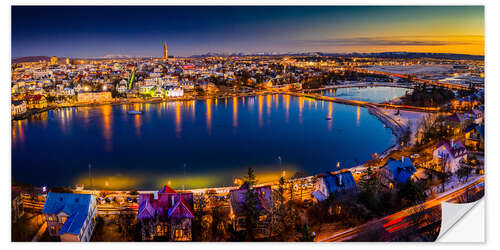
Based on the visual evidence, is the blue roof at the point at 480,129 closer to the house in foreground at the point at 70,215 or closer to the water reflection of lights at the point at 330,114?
the water reflection of lights at the point at 330,114

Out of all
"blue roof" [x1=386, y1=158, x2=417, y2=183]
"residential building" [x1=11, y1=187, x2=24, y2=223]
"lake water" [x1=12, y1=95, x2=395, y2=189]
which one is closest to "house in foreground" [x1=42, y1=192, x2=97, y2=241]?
"residential building" [x1=11, y1=187, x2=24, y2=223]

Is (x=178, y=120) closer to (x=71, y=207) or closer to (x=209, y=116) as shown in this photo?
(x=209, y=116)

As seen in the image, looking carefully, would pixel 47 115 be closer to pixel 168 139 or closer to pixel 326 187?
pixel 168 139

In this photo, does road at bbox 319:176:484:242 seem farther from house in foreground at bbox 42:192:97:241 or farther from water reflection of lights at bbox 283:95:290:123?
water reflection of lights at bbox 283:95:290:123

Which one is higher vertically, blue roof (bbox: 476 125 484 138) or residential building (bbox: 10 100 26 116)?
residential building (bbox: 10 100 26 116)

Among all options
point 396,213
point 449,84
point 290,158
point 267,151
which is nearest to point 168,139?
point 267,151
